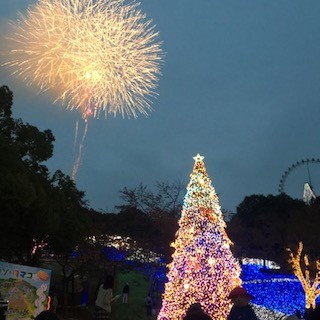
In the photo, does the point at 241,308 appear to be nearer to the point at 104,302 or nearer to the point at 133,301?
the point at 104,302

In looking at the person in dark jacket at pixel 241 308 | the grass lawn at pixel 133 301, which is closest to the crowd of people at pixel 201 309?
the person in dark jacket at pixel 241 308

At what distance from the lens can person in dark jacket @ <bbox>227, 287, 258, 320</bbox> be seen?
4.62m

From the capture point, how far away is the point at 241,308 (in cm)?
471

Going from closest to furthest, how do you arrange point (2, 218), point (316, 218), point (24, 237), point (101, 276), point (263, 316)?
point (2, 218) < point (24, 237) < point (263, 316) < point (101, 276) < point (316, 218)

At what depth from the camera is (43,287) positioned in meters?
9.10

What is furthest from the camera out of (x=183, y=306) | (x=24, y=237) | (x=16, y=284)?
(x=24, y=237)

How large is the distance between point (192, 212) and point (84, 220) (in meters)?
8.23

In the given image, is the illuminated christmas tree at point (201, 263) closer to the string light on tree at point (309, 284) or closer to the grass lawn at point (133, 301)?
Result: the grass lawn at point (133, 301)

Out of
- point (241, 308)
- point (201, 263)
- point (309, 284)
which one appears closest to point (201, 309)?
point (241, 308)

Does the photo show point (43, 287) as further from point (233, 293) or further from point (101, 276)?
point (101, 276)

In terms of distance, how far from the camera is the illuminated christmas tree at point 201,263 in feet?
39.3

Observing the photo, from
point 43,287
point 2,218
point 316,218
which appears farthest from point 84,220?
point 316,218

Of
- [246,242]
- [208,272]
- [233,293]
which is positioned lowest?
[233,293]

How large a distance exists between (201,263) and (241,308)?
7.72m
